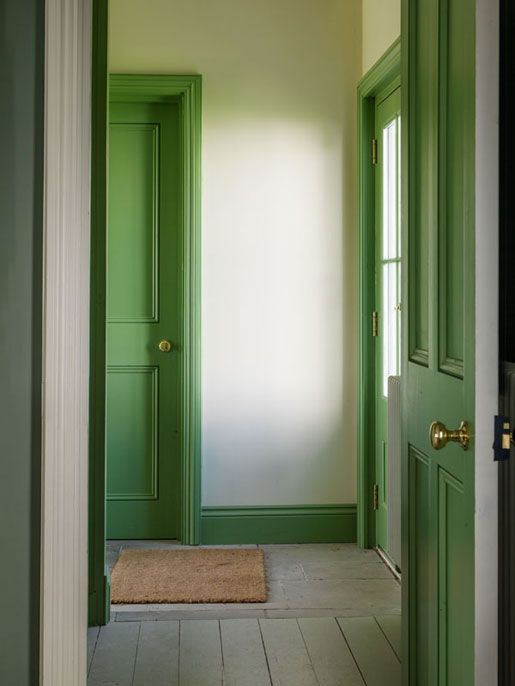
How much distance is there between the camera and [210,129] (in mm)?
4688

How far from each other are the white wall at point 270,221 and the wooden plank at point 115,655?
4.17ft

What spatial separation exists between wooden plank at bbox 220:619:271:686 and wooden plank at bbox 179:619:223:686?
0.03 meters

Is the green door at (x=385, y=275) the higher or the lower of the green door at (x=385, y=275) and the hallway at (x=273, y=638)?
the higher

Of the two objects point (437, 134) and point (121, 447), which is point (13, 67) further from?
point (121, 447)

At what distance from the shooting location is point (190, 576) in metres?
4.20

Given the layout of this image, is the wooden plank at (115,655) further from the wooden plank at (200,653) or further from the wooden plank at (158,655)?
the wooden plank at (200,653)

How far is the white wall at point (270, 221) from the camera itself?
470 cm

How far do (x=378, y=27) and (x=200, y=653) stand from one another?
2904 mm

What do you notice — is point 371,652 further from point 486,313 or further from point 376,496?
point 486,313

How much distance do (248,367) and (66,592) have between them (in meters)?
2.84

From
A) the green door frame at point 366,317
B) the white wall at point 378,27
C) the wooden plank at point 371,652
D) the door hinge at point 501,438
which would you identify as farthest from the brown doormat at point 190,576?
the white wall at point 378,27

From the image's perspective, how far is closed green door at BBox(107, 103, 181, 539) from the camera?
15.8 feet

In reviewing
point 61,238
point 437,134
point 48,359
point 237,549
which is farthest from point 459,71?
point 237,549

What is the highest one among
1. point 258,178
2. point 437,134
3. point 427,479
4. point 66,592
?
point 258,178
